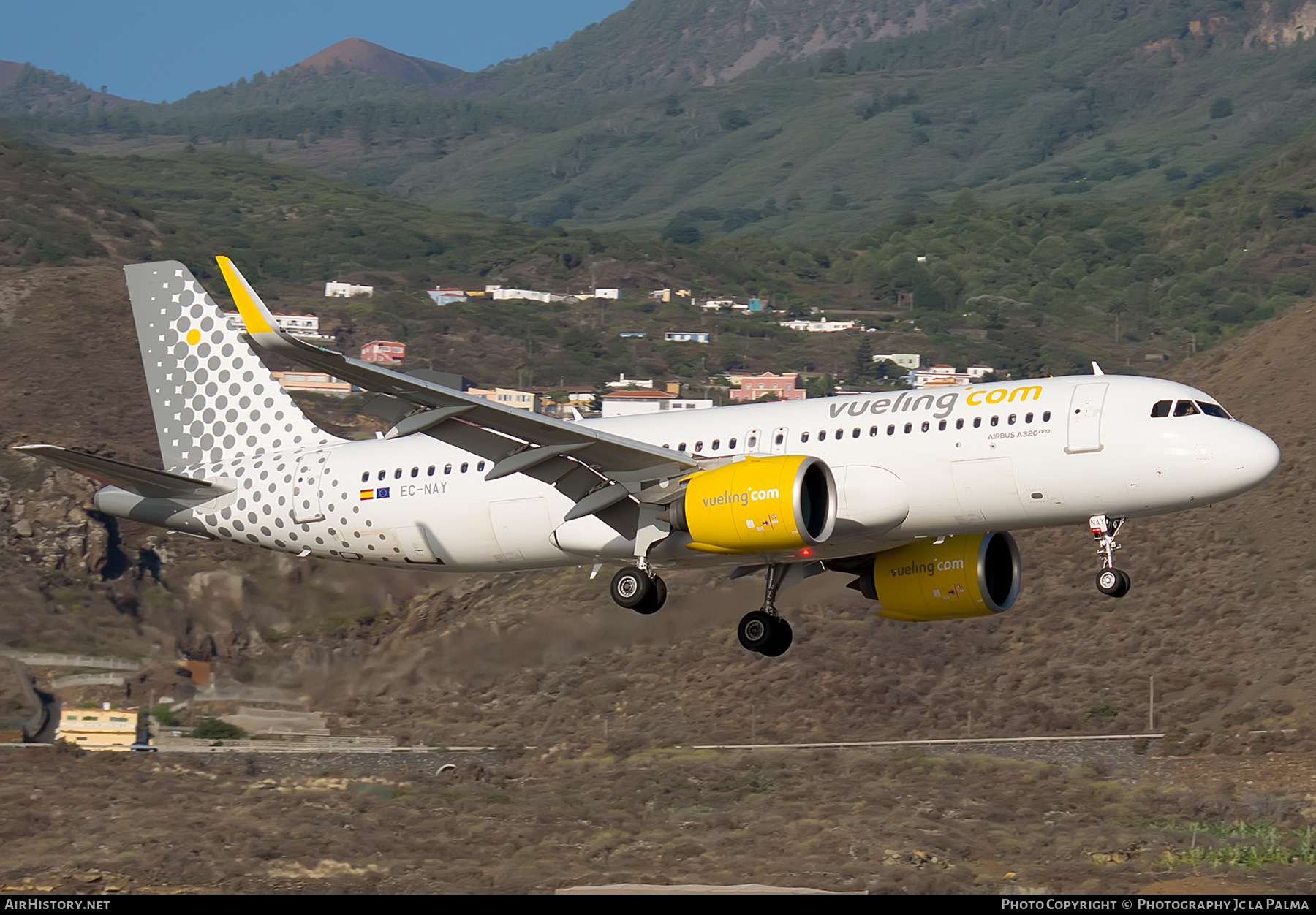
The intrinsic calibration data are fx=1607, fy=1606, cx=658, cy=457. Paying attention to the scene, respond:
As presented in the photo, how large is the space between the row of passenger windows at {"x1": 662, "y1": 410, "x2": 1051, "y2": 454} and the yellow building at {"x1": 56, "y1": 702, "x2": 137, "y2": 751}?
1343 inches

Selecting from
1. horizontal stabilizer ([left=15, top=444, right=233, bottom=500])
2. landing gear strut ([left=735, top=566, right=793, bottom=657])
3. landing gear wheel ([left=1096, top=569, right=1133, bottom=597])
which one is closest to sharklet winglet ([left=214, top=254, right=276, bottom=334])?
horizontal stabilizer ([left=15, top=444, right=233, bottom=500])

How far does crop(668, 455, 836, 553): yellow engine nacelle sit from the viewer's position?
104ft

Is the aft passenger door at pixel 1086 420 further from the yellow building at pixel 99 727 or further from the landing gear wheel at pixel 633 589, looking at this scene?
the yellow building at pixel 99 727

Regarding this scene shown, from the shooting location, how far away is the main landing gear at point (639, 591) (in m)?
34.3

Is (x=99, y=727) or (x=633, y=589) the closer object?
(x=633, y=589)

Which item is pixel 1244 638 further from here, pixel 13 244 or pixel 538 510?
pixel 13 244

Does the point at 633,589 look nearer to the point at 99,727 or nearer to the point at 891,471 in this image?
the point at 891,471

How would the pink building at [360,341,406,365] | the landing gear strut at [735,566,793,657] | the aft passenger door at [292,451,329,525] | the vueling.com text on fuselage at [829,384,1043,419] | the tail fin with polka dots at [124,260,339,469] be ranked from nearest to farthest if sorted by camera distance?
the vueling.com text on fuselage at [829,384,1043,419] → the landing gear strut at [735,566,793,657] → the aft passenger door at [292,451,329,525] → the tail fin with polka dots at [124,260,339,469] → the pink building at [360,341,406,365]

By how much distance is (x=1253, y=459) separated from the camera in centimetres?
3061

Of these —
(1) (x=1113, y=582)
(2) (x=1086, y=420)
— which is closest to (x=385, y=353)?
(2) (x=1086, y=420)

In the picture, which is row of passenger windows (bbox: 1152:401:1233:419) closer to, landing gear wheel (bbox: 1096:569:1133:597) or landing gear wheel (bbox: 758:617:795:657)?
landing gear wheel (bbox: 1096:569:1133:597)

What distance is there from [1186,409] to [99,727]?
145 feet

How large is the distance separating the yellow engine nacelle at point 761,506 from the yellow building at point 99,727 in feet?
116

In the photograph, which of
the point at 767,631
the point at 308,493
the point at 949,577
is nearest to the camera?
the point at 949,577
